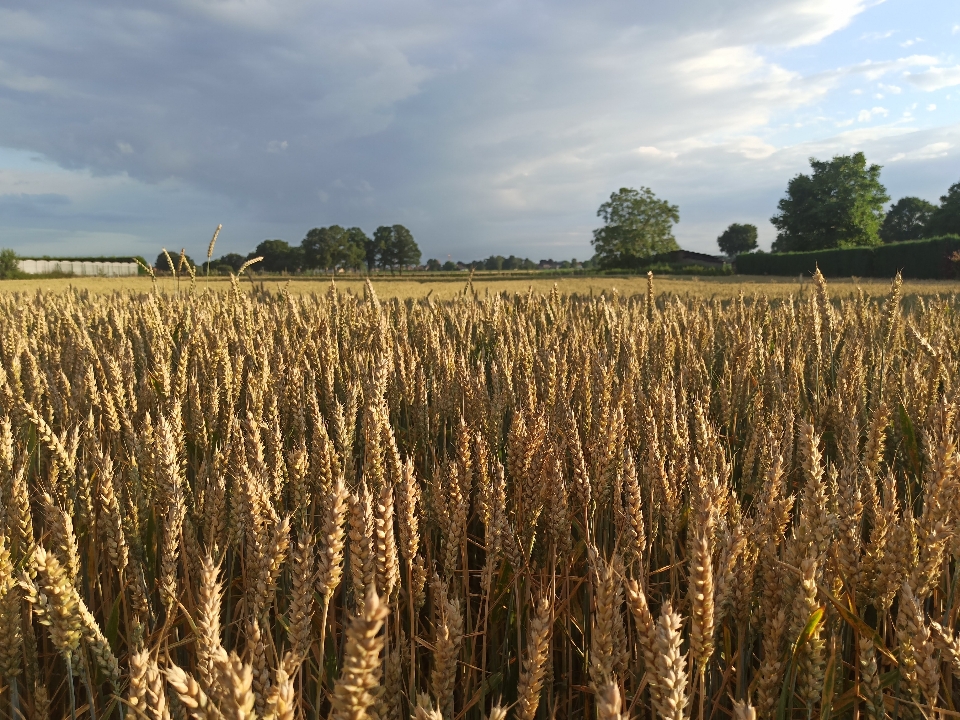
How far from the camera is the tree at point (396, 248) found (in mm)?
96438

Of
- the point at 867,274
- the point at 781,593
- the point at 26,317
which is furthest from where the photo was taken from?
the point at 867,274

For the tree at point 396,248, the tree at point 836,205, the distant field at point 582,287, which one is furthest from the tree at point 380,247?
the distant field at point 582,287

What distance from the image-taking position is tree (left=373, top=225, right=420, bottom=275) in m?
96.4

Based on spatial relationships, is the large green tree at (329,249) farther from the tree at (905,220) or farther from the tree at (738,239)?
the tree at (905,220)

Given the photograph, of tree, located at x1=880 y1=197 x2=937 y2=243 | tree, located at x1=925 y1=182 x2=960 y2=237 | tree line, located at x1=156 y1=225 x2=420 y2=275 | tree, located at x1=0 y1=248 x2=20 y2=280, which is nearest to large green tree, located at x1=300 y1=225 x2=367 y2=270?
tree line, located at x1=156 y1=225 x2=420 y2=275

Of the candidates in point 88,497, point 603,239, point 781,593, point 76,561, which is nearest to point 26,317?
point 88,497

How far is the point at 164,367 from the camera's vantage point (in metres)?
2.28

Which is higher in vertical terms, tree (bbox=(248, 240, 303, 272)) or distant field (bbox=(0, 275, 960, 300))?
tree (bbox=(248, 240, 303, 272))

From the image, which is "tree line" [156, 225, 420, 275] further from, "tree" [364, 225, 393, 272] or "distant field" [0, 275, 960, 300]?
"distant field" [0, 275, 960, 300]

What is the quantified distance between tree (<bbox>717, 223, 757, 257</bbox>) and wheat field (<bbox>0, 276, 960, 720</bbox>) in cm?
10049

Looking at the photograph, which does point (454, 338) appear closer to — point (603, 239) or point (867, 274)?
point (867, 274)

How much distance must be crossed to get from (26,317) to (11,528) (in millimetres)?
4157

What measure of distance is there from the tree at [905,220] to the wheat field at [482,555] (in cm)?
8634

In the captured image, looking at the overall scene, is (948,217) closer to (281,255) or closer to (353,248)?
(353,248)
